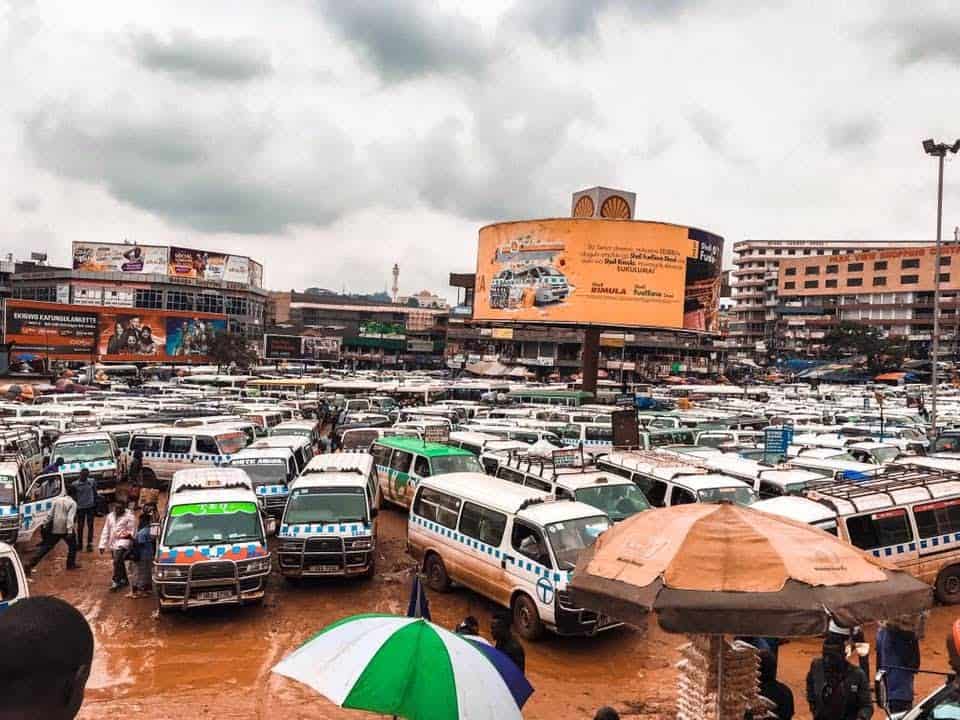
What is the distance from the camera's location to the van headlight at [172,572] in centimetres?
1047

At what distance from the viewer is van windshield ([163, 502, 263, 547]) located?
1105 cm

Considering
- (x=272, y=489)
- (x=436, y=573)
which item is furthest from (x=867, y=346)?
(x=436, y=573)

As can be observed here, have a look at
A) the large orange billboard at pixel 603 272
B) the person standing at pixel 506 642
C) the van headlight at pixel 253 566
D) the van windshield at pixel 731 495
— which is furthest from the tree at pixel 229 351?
the person standing at pixel 506 642

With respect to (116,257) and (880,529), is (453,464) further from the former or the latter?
(116,257)

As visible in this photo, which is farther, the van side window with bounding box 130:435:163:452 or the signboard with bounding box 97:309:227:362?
the signboard with bounding box 97:309:227:362

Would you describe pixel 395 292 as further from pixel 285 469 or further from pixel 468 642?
pixel 468 642

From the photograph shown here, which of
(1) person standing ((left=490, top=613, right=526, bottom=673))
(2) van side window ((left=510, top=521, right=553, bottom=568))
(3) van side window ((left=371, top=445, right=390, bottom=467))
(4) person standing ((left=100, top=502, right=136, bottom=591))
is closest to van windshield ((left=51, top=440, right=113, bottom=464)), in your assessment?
(3) van side window ((left=371, top=445, right=390, bottom=467))

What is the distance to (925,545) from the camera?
11.6 m

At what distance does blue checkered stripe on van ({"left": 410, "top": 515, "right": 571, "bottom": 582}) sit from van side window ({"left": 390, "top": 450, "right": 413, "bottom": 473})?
12.6 ft

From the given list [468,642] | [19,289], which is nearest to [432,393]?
[468,642]

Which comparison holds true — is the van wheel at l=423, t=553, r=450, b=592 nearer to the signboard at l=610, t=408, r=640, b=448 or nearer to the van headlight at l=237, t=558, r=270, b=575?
the van headlight at l=237, t=558, r=270, b=575

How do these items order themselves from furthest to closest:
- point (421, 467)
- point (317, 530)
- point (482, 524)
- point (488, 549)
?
point (421, 467) → point (317, 530) → point (482, 524) → point (488, 549)

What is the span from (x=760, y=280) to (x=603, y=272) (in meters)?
83.3

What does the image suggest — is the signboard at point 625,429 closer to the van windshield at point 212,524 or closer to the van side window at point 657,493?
the van side window at point 657,493
